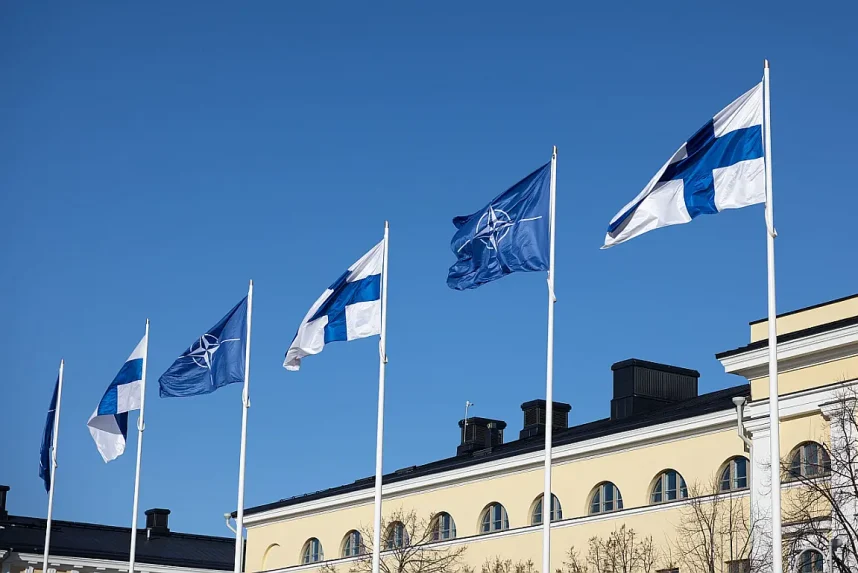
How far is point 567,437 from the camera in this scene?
1906 inches

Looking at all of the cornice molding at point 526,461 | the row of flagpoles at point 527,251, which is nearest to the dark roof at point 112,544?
the cornice molding at point 526,461

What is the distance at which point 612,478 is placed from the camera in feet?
151

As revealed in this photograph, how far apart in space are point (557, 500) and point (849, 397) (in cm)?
1598

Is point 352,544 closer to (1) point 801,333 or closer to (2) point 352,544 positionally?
(2) point 352,544

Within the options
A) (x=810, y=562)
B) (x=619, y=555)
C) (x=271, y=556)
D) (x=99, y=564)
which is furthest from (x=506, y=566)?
(x=99, y=564)

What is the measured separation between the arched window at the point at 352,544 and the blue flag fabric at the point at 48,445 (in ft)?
47.3

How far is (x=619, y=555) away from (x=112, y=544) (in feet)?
138

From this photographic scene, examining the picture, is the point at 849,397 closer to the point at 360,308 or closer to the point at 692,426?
the point at 692,426

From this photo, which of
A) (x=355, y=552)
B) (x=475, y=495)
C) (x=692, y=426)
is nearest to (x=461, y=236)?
(x=692, y=426)

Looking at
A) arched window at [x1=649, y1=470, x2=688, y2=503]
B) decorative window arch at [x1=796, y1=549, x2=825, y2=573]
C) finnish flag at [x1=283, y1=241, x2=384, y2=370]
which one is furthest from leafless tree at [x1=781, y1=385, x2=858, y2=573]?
finnish flag at [x1=283, y1=241, x2=384, y2=370]

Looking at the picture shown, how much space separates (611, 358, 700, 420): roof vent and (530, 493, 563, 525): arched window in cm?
437

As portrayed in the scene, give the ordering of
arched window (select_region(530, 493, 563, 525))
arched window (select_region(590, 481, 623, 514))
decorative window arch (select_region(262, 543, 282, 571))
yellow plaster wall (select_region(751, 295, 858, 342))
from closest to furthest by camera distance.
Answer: yellow plaster wall (select_region(751, 295, 858, 342)) → arched window (select_region(590, 481, 623, 514)) → arched window (select_region(530, 493, 563, 525)) → decorative window arch (select_region(262, 543, 282, 571))

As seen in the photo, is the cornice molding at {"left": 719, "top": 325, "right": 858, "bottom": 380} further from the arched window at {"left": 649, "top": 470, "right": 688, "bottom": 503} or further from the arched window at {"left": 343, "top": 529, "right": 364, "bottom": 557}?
the arched window at {"left": 343, "top": 529, "right": 364, "bottom": 557}

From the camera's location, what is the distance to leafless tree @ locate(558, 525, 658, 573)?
43.5 m
